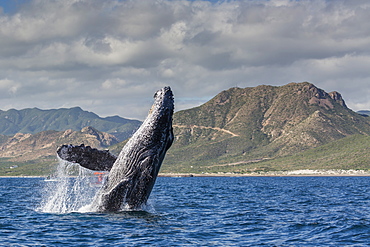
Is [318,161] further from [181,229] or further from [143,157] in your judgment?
[143,157]

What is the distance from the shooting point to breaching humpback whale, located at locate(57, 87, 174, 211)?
559 inches

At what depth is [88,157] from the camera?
14375 mm

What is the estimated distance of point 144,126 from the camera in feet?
46.9

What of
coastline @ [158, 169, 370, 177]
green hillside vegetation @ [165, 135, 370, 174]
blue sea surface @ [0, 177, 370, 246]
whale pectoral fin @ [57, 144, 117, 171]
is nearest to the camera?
blue sea surface @ [0, 177, 370, 246]

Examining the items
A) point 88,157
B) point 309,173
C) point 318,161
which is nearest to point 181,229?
point 88,157

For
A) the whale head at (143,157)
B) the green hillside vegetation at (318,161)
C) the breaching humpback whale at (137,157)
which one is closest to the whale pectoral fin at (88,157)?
the breaching humpback whale at (137,157)

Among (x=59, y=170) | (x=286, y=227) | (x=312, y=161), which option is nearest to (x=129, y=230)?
(x=59, y=170)

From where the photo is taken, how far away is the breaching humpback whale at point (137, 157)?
14.2 m

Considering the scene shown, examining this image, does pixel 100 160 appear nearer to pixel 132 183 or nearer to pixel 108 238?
pixel 132 183

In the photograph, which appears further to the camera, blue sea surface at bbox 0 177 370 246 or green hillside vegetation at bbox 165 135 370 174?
green hillside vegetation at bbox 165 135 370 174

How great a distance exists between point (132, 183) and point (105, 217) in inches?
60.2

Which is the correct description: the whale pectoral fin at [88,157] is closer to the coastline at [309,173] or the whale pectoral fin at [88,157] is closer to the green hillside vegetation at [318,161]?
the coastline at [309,173]

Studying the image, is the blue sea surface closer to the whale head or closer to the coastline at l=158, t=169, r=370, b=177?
the whale head

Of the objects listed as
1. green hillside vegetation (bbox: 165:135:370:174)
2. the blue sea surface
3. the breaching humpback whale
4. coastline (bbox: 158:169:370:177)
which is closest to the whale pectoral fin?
the breaching humpback whale
